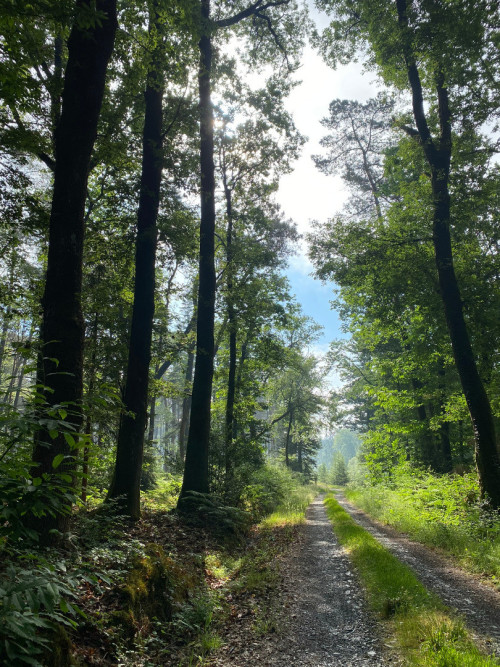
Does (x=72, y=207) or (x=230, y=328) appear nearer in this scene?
(x=72, y=207)

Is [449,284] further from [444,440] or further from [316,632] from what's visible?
[444,440]

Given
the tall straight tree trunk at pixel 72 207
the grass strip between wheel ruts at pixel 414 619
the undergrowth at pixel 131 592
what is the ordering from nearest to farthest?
the undergrowth at pixel 131 592, the grass strip between wheel ruts at pixel 414 619, the tall straight tree trunk at pixel 72 207

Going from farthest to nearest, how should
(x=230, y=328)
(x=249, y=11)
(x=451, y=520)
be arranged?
1. (x=230, y=328)
2. (x=249, y=11)
3. (x=451, y=520)

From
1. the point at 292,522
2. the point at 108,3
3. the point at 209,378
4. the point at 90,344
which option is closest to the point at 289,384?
the point at 292,522

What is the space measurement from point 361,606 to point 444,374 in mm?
13363

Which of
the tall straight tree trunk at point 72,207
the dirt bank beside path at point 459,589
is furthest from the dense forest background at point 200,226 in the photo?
the dirt bank beside path at point 459,589

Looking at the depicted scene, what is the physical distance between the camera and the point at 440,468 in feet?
56.8

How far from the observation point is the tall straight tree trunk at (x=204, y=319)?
33.9 feet

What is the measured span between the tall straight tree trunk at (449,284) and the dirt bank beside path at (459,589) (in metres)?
2.44

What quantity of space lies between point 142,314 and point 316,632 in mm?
6841

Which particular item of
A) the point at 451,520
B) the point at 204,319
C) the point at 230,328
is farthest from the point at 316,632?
the point at 230,328

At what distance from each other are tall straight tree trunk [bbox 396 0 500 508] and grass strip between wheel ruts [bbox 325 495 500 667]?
13.0 feet

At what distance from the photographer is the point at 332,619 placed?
16.9ft

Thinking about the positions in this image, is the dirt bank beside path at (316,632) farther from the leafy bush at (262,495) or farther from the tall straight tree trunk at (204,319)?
the leafy bush at (262,495)
